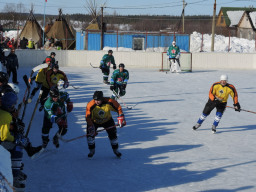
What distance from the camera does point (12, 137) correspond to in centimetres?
515

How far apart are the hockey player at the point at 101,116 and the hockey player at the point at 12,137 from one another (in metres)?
1.63

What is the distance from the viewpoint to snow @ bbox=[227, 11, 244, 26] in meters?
56.9

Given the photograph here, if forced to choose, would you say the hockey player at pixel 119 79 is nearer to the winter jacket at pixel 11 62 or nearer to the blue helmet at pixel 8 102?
the winter jacket at pixel 11 62

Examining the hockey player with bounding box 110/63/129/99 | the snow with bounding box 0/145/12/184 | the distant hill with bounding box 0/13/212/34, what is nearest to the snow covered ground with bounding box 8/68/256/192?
the hockey player with bounding box 110/63/129/99

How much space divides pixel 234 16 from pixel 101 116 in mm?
54017

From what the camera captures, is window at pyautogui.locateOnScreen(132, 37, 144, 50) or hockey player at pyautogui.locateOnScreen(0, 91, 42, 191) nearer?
hockey player at pyautogui.locateOnScreen(0, 91, 42, 191)

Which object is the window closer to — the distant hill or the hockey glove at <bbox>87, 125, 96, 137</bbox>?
the distant hill

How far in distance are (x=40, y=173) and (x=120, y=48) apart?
22.5m

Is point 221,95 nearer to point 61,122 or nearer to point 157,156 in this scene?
point 157,156

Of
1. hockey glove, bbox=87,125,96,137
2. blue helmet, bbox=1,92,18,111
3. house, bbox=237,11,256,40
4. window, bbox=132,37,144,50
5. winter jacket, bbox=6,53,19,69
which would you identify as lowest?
hockey glove, bbox=87,125,96,137

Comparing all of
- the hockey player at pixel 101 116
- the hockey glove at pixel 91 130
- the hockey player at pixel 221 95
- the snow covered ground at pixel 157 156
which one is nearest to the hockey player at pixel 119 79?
the snow covered ground at pixel 157 156

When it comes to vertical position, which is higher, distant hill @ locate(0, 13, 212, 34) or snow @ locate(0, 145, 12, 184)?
distant hill @ locate(0, 13, 212, 34)

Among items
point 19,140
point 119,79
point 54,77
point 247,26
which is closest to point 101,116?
point 19,140

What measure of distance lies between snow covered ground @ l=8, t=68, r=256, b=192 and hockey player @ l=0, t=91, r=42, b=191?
1.54 ft
